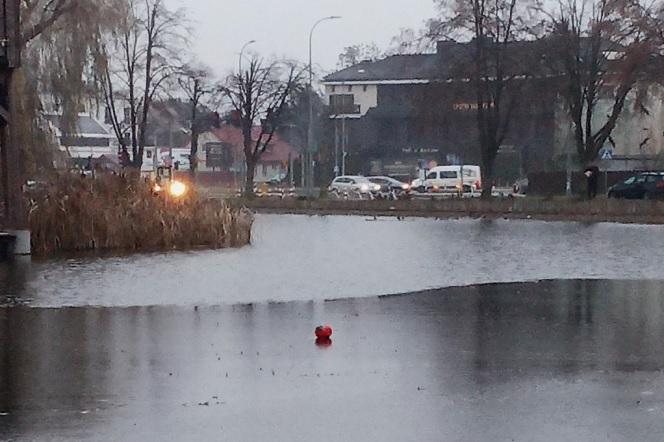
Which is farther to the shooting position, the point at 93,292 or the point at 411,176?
the point at 411,176

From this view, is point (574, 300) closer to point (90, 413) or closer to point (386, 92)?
point (90, 413)

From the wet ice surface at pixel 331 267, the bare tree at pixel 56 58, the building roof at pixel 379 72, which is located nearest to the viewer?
the wet ice surface at pixel 331 267

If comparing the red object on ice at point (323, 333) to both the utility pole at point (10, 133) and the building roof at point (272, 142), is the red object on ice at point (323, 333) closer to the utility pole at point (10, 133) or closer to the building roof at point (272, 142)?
the utility pole at point (10, 133)

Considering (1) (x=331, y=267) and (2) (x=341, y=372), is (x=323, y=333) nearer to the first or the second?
(2) (x=341, y=372)

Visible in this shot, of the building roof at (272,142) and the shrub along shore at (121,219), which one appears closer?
the shrub along shore at (121,219)

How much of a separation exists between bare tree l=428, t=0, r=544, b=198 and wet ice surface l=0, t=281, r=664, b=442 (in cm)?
4131

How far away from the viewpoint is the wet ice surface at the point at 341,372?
952 cm

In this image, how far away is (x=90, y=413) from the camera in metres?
10.0

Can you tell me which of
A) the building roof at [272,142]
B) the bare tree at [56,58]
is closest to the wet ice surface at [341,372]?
the bare tree at [56,58]

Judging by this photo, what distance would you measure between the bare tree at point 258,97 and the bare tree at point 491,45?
1863 centimetres

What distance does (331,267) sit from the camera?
25031 millimetres

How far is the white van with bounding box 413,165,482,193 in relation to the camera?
72.7 metres

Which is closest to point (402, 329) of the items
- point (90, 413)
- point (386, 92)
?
point (90, 413)

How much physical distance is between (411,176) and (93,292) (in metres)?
78.1
